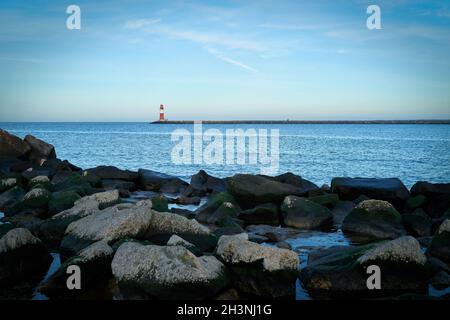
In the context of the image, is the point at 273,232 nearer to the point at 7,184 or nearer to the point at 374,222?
the point at 374,222

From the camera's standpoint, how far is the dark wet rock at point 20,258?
9.37 m

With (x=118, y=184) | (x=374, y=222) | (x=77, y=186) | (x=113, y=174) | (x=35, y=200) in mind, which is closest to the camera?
(x=374, y=222)

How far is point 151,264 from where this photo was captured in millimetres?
8172

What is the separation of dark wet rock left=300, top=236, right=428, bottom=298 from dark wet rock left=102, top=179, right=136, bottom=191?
44.1ft

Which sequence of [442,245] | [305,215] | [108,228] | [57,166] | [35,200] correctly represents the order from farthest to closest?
[57,166] < [35,200] < [305,215] < [442,245] < [108,228]

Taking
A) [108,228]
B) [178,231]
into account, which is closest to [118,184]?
[178,231]

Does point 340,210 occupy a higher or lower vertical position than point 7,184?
lower

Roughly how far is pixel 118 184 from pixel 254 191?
7.34 m

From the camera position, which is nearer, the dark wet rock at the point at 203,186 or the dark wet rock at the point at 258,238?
the dark wet rock at the point at 258,238

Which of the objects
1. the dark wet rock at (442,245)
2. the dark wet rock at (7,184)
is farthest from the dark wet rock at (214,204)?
the dark wet rock at (7,184)

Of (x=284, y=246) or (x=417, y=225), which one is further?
(x=417, y=225)

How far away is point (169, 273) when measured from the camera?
797cm

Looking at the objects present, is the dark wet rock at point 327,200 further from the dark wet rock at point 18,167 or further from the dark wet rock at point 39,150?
the dark wet rock at point 39,150

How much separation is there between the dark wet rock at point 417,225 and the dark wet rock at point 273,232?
2967 mm
